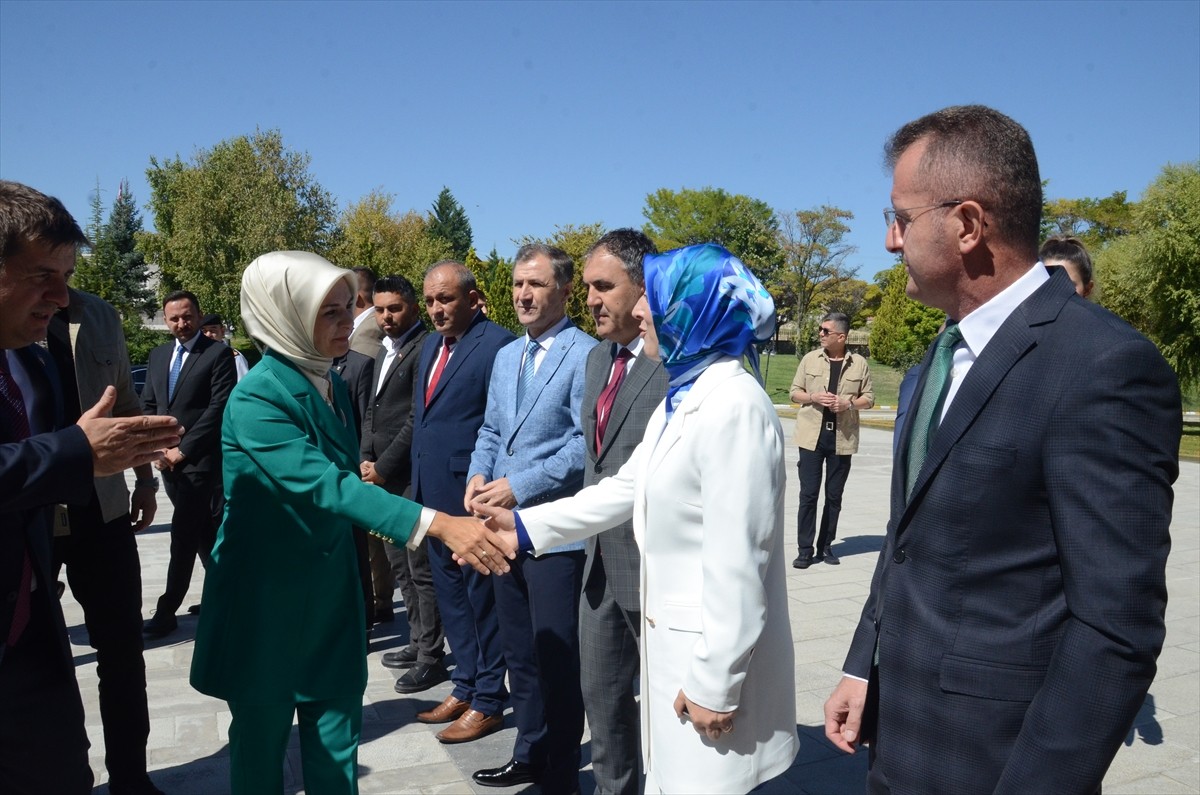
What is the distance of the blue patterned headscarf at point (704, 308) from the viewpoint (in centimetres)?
255

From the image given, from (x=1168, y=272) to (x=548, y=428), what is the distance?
100 feet

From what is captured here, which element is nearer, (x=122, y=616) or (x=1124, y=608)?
(x=1124, y=608)

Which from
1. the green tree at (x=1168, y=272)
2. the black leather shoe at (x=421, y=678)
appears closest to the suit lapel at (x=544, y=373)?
the black leather shoe at (x=421, y=678)

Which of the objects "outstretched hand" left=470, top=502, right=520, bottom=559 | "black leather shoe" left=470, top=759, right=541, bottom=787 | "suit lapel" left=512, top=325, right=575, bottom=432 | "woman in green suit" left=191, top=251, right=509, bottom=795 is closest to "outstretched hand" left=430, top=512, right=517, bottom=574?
"outstretched hand" left=470, top=502, right=520, bottom=559

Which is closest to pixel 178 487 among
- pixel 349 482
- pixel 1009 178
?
pixel 349 482

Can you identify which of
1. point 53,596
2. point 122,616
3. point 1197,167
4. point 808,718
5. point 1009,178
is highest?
point 1197,167

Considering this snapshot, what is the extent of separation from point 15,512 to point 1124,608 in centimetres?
257

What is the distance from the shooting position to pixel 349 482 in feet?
9.80

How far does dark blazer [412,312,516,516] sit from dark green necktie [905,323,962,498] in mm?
3237

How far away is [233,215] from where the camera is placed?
4594 centimetres

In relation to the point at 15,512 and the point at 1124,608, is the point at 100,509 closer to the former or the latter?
the point at 15,512

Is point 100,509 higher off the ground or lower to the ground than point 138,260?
lower

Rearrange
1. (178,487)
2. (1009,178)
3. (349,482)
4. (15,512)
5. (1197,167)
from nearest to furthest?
1. (1009,178)
2. (15,512)
3. (349,482)
4. (178,487)
5. (1197,167)

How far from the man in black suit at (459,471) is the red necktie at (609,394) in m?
1.41
